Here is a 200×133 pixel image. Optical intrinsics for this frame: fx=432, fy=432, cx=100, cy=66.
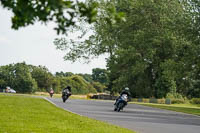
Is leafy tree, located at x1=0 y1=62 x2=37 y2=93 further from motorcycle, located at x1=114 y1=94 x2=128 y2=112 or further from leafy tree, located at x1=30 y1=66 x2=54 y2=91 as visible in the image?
motorcycle, located at x1=114 y1=94 x2=128 y2=112

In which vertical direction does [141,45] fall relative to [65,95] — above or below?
above

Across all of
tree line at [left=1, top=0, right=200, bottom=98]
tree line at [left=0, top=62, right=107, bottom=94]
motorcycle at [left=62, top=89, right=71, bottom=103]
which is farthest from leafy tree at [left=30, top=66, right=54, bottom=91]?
motorcycle at [left=62, top=89, right=71, bottom=103]

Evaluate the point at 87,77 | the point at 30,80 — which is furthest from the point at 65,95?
the point at 87,77

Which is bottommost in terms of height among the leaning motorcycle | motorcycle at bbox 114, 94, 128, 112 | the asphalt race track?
the asphalt race track

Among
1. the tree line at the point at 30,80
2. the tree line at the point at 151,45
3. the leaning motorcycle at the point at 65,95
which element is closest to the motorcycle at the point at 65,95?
the leaning motorcycle at the point at 65,95

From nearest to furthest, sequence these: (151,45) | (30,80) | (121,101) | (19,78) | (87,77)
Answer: (121,101) < (151,45) < (30,80) < (19,78) < (87,77)

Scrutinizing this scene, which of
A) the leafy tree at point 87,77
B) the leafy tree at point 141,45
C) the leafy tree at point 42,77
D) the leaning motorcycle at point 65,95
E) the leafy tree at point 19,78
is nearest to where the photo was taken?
the leaning motorcycle at point 65,95

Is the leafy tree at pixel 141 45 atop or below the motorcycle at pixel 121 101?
atop

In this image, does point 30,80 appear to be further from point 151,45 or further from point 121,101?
point 121,101

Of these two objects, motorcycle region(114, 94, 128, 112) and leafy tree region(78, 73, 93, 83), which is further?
leafy tree region(78, 73, 93, 83)

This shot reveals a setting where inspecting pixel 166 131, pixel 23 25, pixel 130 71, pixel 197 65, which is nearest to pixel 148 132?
pixel 166 131

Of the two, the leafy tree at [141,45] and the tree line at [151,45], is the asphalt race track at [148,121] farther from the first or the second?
the leafy tree at [141,45]

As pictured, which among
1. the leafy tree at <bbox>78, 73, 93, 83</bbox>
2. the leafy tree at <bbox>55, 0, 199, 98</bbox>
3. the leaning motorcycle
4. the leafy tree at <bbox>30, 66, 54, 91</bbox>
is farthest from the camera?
the leafy tree at <bbox>78, 73, 93, 83</bbox>

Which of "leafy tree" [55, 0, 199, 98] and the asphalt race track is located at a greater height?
"leafy tree" [55, 0, 199, 98]
